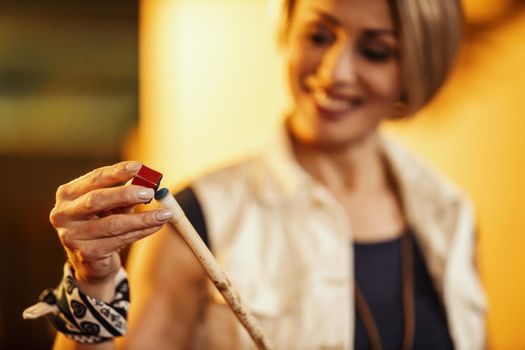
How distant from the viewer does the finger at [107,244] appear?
449 mm

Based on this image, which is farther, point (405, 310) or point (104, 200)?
point (405, 310)

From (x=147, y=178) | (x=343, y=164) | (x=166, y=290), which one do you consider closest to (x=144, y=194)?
(x=147, y=178)

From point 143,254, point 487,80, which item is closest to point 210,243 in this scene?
point 143,254

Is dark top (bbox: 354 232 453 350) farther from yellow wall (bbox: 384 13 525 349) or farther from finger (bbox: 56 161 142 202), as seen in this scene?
yellow wall (bbox: 384 13 525 349)

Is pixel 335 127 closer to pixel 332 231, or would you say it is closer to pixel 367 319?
pixel 332 231

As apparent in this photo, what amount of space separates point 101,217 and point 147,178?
0.06 metres

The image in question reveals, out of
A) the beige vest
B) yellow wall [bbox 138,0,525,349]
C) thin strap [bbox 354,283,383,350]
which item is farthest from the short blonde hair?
yellow wall [bbox 138,0,525,349]

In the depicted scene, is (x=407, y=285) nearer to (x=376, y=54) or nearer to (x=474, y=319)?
(x=474, y=319)

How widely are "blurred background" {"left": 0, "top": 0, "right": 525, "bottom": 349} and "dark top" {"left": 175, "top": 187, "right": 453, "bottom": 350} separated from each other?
1.97 feet

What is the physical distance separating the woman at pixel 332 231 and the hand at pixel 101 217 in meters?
0.29

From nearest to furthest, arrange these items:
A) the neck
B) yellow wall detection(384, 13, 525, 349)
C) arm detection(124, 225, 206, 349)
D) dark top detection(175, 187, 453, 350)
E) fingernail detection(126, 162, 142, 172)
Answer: fingernail detection(126, 162, 142, 172) < arm detection(124, 225, 206, 349) < dark top detection(175, 187, 453, 350) < the neck < yellow wall detection(384, 13, 525, 349)

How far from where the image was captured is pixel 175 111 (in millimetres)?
1895

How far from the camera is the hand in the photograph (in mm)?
432

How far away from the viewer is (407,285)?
36.1 inches
